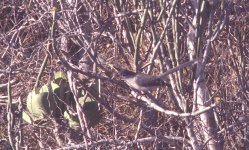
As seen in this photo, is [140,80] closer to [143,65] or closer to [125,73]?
[125,73]

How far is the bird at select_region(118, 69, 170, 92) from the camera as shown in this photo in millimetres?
3337

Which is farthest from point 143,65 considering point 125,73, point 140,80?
point 140,80

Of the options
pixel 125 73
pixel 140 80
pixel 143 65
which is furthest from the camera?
pixel 143 65

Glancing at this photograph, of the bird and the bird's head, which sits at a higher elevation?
the bird's head

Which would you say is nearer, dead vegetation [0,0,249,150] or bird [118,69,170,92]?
dead vegetation [0,0,249,150]

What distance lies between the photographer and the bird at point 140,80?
3337mm

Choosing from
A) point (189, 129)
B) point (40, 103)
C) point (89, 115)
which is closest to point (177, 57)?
point (189, 129)

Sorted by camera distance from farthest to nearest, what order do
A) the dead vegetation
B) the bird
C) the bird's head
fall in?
the bird's head < the bird < the dead vegetation

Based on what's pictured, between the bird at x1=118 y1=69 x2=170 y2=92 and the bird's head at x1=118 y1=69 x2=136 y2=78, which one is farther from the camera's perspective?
the bird's head at x1=118 y1=69 x2=136 y2=78

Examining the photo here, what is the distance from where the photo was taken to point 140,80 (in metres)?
3.38

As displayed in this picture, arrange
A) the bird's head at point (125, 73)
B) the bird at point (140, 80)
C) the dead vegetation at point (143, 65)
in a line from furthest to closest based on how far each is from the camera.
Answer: the bird's head at point (125, 73), the bird at point (140, 80), the dead vegetation at point (143, 65)

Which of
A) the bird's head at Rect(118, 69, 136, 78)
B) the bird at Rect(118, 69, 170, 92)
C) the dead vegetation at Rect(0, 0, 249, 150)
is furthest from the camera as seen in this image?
the bird's head at Rect(118, 69, 136, 78)

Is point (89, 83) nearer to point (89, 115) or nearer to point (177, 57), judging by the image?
point (89, 115)

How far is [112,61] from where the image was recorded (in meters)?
3.76
